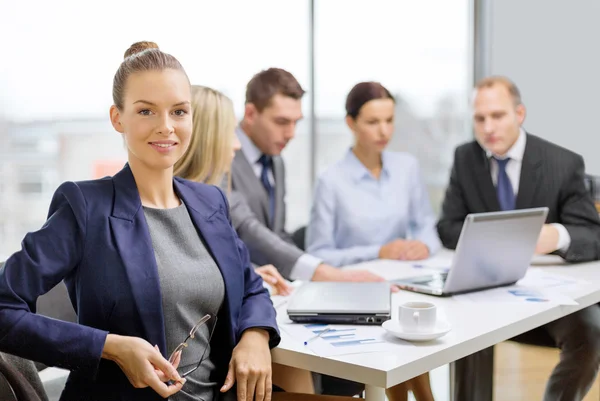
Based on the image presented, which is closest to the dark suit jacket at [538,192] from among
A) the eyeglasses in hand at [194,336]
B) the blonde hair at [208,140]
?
the blonde hair at [208,140]

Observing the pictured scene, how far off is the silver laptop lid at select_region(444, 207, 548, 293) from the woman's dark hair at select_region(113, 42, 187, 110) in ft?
3.07

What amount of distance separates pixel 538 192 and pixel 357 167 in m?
0.80

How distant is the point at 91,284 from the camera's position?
152 cm

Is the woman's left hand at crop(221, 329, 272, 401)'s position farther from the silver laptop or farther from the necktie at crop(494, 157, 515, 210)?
the necktie at crop(494, 157, 515, 210)

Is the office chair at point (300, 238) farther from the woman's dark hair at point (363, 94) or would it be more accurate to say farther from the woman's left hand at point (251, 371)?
the woman's left hand at point (251, 371)

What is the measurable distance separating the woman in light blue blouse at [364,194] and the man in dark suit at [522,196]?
0.22m

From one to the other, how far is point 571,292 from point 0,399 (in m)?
1.67

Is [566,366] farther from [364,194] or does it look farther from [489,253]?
[364,194]

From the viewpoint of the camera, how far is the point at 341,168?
336cm

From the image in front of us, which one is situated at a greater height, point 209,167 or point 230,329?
point 209,167

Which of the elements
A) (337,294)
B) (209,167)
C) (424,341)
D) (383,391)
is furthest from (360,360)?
(209,167)

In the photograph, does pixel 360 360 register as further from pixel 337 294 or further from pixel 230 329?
pixel 337 294

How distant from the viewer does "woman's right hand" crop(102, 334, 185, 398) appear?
4.75ft

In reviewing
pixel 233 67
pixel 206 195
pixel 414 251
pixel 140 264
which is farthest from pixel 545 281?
pixel 233 67
